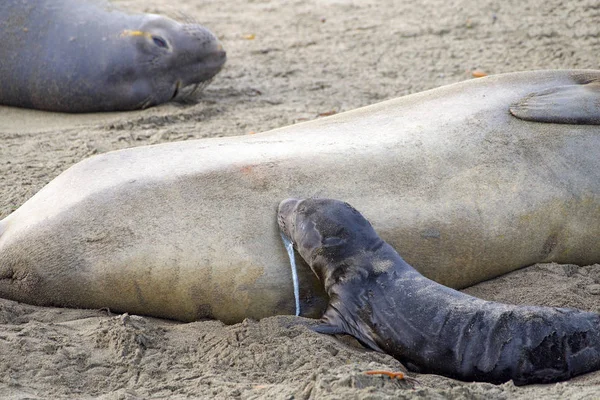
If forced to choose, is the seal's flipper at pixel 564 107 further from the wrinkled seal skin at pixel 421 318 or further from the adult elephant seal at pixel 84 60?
the adult elephant seal at pixel 84 60

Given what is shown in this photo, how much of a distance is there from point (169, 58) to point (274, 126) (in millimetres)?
1214

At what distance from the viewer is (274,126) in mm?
5309

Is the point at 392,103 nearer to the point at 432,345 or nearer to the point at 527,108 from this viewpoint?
the point at 527,108

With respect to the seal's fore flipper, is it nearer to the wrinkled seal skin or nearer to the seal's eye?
the wrinkled seal skin

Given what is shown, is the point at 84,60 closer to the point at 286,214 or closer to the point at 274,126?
the point at 274,126

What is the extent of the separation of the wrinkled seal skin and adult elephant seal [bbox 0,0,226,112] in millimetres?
2914

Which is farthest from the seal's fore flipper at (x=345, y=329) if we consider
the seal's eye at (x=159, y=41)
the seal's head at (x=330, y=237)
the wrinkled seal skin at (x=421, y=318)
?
the seal's eye at (x=159, y=41)

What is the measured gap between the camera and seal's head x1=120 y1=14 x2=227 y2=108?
5976mm

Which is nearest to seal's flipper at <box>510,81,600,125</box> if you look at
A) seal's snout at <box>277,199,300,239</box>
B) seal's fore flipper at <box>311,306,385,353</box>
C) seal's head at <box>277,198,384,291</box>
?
seal's head at <box>277,198,384,291</box>

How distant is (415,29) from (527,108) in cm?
361

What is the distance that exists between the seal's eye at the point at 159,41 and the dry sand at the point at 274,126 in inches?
16.9

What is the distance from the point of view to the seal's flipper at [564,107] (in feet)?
12.3

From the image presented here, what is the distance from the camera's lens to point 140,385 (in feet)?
9.21

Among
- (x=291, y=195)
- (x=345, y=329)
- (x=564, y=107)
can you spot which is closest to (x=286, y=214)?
(x=291, y=195)
